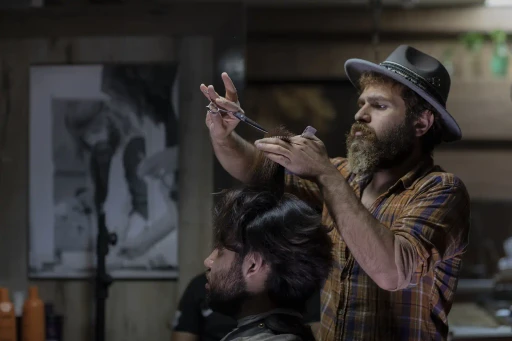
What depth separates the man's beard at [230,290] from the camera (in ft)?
6.14

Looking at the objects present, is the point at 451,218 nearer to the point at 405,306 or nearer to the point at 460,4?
the point at 405,306

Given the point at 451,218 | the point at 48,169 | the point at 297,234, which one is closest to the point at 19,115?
the point at 48,169

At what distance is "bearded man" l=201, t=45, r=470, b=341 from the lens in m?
1.80

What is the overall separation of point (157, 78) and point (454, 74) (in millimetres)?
1263

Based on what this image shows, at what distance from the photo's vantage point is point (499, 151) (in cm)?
338

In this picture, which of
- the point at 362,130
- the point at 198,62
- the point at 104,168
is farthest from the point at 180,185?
the point at 362,130

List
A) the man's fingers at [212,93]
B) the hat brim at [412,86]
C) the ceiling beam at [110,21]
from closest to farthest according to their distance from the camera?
the man's fingers at [212,93] → the hat brim at [412,86] → the ceiling beam at [110,21]

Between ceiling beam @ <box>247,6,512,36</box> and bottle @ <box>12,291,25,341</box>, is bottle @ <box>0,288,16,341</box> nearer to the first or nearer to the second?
bottle @ <box>12,291,25,341</box>

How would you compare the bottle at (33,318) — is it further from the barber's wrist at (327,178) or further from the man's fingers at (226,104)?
the barber's wrist at (327,178)

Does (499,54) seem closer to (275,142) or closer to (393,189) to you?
(393,189)

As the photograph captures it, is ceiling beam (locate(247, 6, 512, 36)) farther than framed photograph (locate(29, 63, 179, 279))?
Yes

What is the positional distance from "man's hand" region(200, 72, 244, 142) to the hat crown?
16.9 inches

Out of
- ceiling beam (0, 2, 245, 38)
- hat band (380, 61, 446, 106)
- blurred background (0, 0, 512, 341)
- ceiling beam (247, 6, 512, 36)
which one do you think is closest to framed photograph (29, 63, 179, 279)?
blurred background (0, 0, 512, 341)

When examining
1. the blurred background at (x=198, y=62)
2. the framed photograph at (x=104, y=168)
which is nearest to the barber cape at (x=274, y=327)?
the blurred background at (x=198, y=62)
